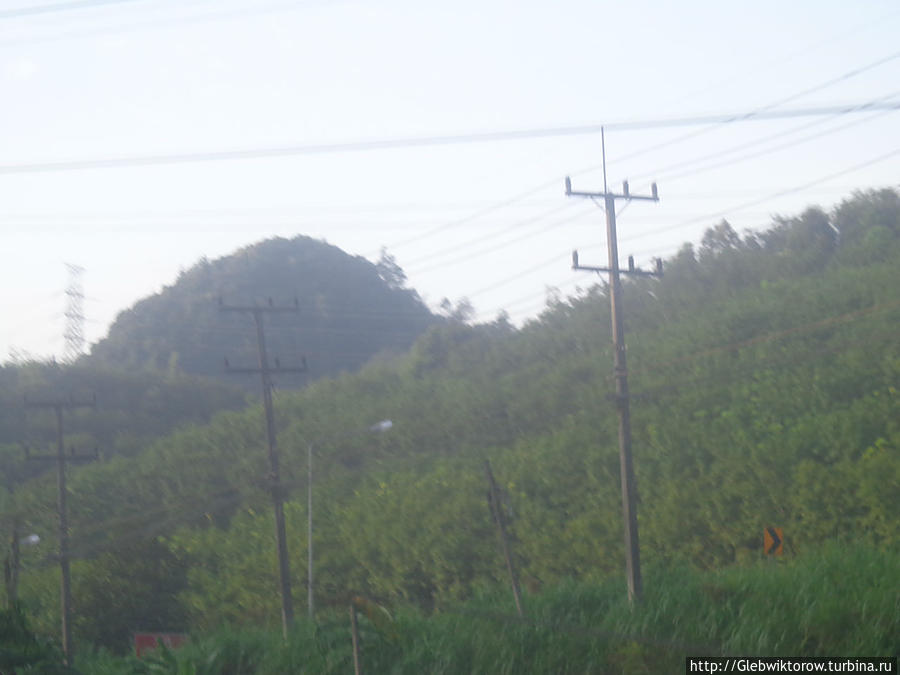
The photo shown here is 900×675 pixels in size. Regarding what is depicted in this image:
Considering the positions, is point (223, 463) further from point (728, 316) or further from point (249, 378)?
point (249, 378)

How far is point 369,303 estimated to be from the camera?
305 feet

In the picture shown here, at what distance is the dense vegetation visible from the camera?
29.6 meters

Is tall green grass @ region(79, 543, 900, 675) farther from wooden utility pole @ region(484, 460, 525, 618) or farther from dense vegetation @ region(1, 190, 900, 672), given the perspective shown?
wooden utility pole @ region(484, 460, 525, 618)

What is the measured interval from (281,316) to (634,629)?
219 feet

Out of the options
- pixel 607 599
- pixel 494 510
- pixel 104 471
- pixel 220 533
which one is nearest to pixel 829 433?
pixel 607 599

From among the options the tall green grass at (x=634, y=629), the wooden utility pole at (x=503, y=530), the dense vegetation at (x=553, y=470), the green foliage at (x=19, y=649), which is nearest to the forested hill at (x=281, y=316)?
the dense vegetation at (x=553, y=470)

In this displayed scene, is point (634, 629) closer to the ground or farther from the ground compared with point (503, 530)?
closer to the ground

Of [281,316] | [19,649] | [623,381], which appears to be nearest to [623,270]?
[623,381]

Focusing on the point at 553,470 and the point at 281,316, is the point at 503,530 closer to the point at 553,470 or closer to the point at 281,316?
the point at 553,470

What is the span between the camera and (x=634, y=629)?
68.6 feet

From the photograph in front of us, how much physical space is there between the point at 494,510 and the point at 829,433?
13404 millimetres

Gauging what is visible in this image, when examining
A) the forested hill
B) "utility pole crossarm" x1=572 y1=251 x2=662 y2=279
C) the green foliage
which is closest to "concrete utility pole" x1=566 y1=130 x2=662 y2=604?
"utility pole crossarm" x1=572 y1=251 x2=662 y2=279

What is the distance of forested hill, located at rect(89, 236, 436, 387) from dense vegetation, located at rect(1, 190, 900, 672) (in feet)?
84.9

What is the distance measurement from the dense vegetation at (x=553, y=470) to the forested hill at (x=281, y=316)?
25885mm
